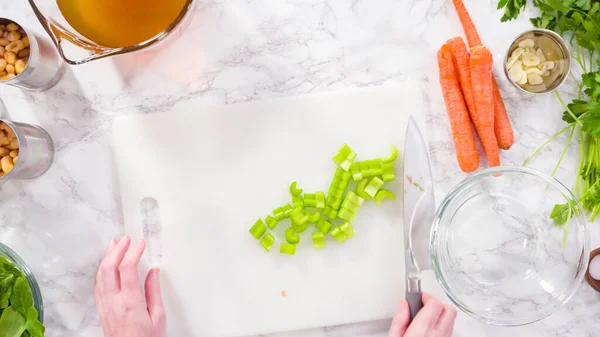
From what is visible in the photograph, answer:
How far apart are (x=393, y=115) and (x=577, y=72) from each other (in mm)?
569

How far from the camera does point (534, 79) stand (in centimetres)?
146

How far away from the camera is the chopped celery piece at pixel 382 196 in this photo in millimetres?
1484

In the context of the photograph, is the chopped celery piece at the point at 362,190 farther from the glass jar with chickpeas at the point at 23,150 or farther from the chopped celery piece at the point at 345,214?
the glass jar with chickpeas at the point at 23,150

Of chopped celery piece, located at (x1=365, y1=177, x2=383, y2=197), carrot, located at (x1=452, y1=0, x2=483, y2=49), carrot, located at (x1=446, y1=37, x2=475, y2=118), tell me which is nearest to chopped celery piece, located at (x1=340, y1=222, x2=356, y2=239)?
chopped celery piece, located at (x1=365, y1=177, x2=383, y2=197)

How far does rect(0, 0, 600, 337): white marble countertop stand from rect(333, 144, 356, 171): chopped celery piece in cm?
20

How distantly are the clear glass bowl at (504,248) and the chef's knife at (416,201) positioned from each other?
4 cm

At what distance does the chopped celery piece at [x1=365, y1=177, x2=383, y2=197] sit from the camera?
1481 millimetres

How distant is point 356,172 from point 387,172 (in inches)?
3.5

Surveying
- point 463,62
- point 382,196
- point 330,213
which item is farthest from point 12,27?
point 463,62

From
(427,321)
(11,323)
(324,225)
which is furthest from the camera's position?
(324,225)

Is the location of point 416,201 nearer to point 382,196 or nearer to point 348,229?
point 382,196

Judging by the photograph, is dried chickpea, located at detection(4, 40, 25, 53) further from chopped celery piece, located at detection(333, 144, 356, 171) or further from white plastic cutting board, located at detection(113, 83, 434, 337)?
chopped celery piece, located at detection(333, 144, 356, 171)

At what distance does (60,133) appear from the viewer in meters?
1.56

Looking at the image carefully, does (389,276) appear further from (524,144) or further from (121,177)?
(121,177)
